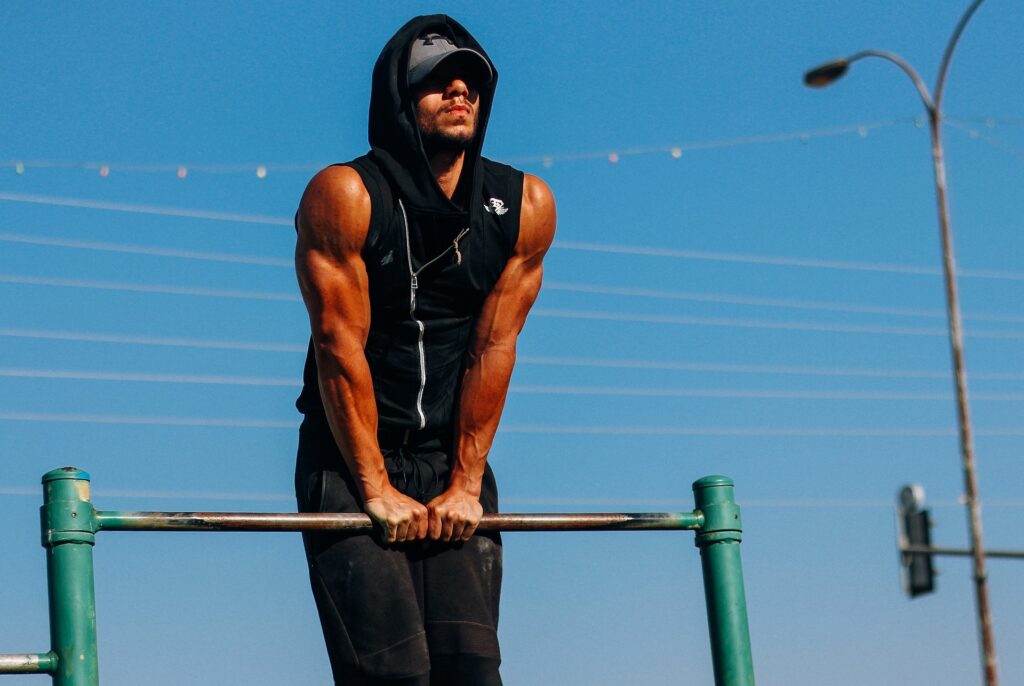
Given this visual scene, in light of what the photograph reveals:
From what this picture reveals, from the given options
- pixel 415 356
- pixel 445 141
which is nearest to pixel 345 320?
pixel 415 356

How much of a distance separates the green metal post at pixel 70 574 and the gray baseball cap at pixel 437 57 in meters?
1.74

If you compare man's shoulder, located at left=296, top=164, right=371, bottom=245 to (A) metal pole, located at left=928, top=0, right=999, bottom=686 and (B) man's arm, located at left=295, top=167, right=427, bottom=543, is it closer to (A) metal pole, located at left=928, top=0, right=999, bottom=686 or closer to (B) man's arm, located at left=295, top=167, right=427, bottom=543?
(B) man's arm, located at left=295, top=167, right=427, bottom=543

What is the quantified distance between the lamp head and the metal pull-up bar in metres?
14.8

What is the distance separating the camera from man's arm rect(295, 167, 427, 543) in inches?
209

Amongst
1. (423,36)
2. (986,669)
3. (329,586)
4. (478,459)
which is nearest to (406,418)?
(478,459)

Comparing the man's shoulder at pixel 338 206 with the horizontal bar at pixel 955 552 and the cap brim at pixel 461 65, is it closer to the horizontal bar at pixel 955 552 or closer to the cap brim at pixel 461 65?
the cap brim at pixel 461 65

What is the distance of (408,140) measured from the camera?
216 inches

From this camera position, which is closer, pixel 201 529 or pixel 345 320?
pixel 201 529

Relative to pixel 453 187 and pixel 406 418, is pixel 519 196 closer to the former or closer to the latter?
pixel 453 187

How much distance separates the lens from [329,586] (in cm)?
529

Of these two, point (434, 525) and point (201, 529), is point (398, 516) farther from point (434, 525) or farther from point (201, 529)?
point (201, 529)

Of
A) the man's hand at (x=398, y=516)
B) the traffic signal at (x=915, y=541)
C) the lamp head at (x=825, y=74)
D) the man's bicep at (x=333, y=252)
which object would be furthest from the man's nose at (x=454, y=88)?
the lamp head at (x=825, y=74)

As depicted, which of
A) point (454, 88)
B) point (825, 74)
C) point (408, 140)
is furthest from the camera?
point (825, 74)

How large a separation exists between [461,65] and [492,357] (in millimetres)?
945
